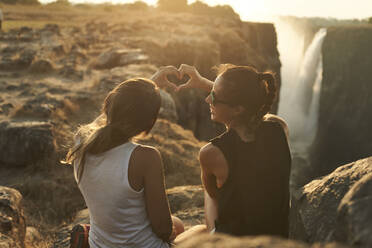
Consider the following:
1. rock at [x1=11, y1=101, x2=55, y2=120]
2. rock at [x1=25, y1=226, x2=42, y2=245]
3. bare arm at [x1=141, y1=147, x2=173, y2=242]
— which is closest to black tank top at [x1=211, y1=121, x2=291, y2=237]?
bare arm at [x1=141, y1=147, x2=173, y2=242]

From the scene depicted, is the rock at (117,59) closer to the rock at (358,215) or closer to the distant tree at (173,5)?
the rock at (358,215)

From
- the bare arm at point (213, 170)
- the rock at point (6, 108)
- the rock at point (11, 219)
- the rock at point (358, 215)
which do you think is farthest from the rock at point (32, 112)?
the rock at point (358, 215)

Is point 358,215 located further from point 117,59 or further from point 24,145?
point 117,59

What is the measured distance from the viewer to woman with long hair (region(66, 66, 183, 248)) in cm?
232

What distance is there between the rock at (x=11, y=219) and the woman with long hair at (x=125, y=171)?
5.20 feet

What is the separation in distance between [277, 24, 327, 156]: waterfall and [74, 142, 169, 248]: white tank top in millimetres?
27675

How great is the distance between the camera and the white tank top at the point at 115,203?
2.32 meters

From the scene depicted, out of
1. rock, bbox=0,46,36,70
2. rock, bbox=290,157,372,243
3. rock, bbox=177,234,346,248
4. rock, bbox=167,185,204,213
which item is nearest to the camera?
rock, bbox=177,234,346,248

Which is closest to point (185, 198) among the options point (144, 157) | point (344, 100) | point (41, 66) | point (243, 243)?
point (144, 157)

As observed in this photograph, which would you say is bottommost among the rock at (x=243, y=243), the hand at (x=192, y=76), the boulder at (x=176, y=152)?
the boulder at (x=176, y=152)

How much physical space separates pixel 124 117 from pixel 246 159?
0.80 m

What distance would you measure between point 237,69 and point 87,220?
3347 mm

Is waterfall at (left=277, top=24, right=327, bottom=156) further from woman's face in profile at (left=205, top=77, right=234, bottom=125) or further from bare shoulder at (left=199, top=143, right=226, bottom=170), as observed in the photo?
bare shoulder at (left=199, top=143, right=226, bottom=170)

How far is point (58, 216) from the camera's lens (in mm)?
6023
